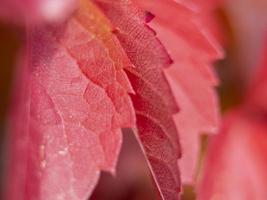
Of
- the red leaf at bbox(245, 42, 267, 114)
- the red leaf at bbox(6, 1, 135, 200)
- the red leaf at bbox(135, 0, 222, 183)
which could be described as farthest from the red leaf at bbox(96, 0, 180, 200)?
the red leaf at bbox(245, 42, 267, 114)

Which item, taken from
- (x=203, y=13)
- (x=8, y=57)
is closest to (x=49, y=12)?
(x=203, y=13)

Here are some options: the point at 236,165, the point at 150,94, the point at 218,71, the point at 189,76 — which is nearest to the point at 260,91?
the point at 218,71

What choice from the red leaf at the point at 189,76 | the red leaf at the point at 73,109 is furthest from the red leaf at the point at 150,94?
the red leaf at the point at 189,76

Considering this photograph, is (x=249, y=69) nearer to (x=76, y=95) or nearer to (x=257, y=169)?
(x=257, y=169)

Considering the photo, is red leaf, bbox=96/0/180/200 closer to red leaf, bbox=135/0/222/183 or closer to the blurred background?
red leaf, bbox=135/0/222/183

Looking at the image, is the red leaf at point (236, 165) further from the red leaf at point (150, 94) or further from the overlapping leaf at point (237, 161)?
the red leaf at point (150, 94)
